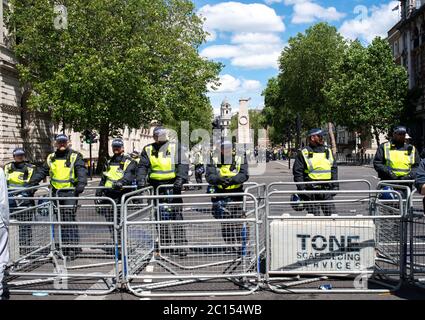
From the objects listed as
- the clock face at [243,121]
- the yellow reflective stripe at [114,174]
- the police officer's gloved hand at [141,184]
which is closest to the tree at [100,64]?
the yellow reflective stripe at [114,174]

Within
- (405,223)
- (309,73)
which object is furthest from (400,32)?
(405,223)

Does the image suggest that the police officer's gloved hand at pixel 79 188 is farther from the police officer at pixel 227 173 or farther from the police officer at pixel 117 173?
the police officer at pixel 227 173

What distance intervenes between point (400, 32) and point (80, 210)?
58.2 meters

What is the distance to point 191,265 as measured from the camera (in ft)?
A: 21.8

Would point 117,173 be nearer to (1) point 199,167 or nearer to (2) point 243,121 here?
(1) point 199,167

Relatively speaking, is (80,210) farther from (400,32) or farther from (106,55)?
(400,32)

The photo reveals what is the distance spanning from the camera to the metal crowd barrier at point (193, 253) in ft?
19.5

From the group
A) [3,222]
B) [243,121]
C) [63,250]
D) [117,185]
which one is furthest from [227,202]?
[243,121]

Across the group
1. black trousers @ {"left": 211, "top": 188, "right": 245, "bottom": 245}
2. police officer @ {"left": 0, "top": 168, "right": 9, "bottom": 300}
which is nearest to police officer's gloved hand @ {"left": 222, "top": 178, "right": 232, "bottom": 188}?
black trousers @ {"left": 211, "top": 188, "right": 245, "bottom": 245}

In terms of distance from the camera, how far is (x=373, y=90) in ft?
145

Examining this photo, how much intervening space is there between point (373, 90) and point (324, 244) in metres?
40.9

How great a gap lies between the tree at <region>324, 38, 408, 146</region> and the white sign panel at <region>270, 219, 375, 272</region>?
39.1 m

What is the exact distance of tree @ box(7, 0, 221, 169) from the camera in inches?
1130

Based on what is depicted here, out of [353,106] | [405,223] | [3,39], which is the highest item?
[3,39]
